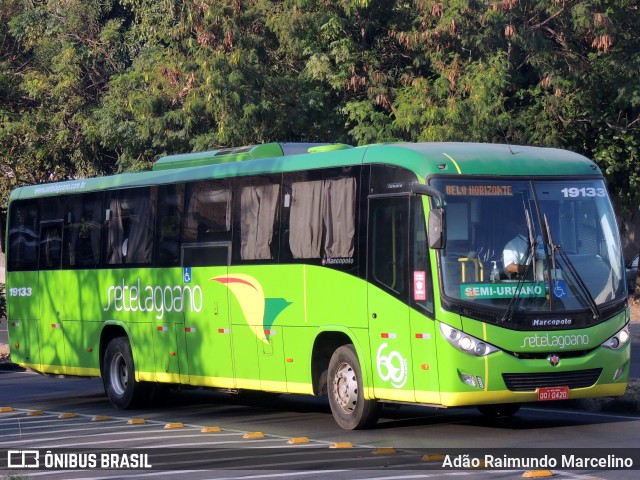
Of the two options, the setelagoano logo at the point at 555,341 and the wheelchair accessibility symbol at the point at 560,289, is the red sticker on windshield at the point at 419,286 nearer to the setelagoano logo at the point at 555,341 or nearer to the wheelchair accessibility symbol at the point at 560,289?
the setelagoano logo at the point at 555,341

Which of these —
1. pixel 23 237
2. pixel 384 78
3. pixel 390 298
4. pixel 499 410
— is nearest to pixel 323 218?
pixel 390 298

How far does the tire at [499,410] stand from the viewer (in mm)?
13961

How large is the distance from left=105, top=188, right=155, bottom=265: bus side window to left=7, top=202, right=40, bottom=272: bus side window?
2.15m

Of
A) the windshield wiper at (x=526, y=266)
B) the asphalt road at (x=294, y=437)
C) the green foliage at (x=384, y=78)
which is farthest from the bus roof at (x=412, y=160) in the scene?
the green foliage at (x=384, y=78)

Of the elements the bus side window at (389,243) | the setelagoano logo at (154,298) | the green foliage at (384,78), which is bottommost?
the setelagoano logo at (154,298)

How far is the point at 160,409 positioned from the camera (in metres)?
17.0

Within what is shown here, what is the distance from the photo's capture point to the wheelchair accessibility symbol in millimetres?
12315

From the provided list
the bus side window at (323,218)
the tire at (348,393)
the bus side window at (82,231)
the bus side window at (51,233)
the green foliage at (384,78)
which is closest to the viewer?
the tire at (348,393)

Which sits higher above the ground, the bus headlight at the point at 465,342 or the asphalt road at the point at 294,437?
the bus headlight at the point at 465,342

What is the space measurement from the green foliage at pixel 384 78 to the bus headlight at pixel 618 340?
477 inches

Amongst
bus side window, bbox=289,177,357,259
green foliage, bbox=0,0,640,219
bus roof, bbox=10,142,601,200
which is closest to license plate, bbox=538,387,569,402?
bus roof, bbox=10,142,601,200

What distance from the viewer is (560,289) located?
12352 mm

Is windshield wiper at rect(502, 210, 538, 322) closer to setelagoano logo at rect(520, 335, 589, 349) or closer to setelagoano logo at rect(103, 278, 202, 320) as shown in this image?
setelagoano logo at rect(520, 335, 589, 349)

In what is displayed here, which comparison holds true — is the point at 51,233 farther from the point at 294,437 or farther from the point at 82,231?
the point at 294,437
